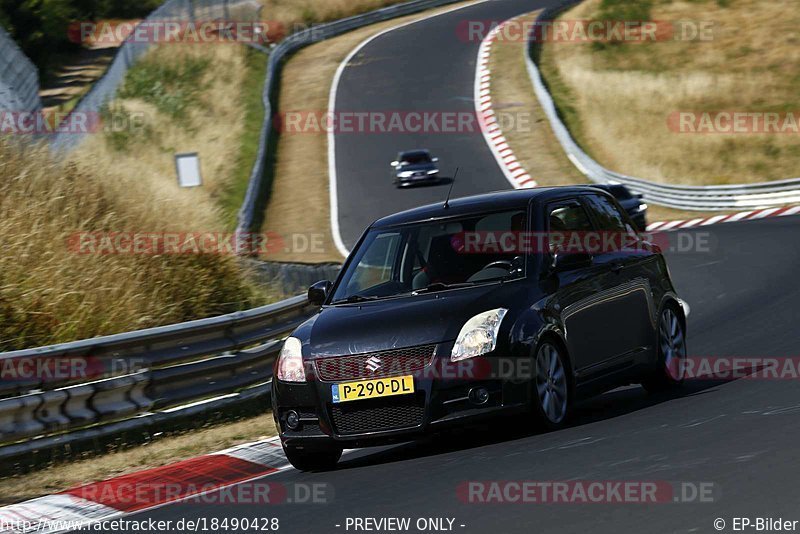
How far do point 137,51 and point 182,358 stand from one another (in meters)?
35.3

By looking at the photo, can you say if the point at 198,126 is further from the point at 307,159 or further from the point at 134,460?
the point at 134,460

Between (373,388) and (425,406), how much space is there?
0.34m

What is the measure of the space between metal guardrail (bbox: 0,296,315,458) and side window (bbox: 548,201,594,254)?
3.44 m

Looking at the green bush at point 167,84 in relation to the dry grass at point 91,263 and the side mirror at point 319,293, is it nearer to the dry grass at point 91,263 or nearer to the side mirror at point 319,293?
the dry grass at point 91,263

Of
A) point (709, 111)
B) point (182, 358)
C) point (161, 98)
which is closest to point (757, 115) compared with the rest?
point (709, 111)

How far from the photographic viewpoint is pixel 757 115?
1662 inches

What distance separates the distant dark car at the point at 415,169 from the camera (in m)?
34.7

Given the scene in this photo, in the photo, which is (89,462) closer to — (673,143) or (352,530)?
(352,530)

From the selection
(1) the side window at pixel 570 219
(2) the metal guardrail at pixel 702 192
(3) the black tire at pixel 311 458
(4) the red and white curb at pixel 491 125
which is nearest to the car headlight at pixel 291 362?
(3) the black tire at pixel 311 458

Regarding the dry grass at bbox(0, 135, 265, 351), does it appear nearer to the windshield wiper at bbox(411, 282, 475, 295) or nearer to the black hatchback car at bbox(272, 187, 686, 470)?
the black hatchback car at bbox(272, 187, 686, 470)

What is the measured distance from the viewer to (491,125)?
4053cm

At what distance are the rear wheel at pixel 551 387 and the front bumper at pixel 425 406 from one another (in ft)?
0.68

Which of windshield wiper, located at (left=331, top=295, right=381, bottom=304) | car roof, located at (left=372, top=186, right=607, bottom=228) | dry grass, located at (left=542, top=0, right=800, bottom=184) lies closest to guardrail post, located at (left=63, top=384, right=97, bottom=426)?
windshield wiper, located at (left=331, top=295, right=381, bottom=304)

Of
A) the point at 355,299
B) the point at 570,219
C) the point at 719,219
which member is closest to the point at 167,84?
the point at 719,219
